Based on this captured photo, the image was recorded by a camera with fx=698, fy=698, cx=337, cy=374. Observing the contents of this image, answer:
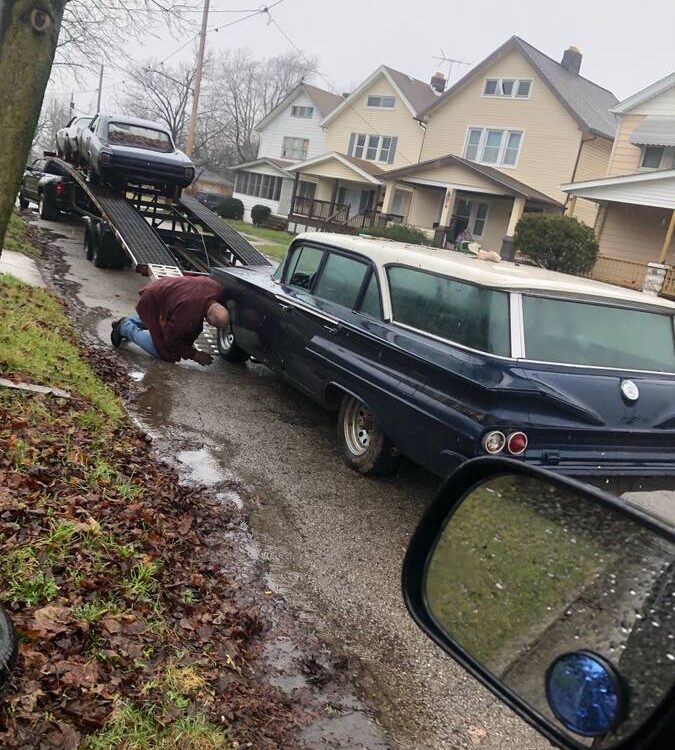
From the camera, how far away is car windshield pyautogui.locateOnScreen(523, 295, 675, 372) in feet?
15.2

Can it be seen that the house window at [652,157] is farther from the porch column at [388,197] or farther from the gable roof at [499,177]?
the porch column at [388,197]

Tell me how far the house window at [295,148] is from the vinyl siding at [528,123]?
14.6 m

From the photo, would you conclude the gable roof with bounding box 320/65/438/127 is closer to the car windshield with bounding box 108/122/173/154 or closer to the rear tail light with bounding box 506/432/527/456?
the car windshield with bounding box 108/122/173/154

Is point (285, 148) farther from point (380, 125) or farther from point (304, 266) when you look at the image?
point (304, 266)

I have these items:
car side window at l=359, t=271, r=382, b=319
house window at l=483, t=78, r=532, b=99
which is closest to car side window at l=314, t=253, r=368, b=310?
car side window at l=359, t=271, r=382, b=319

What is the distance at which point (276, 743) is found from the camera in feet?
8.96

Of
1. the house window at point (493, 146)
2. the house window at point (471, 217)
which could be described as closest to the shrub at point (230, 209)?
the house window at point (471, 217)

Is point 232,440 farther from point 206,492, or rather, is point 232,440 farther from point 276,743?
point 276,743

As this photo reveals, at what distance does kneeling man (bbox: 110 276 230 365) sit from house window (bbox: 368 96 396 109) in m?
31.9

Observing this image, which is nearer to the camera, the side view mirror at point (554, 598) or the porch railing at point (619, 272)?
the side view mirror at point (554, 598)

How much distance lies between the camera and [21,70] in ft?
14.8

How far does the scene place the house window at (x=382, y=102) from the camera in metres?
36.4

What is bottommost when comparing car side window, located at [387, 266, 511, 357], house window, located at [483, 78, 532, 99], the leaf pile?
the leaf pile

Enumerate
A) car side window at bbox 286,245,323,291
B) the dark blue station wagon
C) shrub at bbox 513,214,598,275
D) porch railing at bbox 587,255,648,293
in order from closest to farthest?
the dark blue station wagon → car side window at bbox 286,245,323,291 → shrub at bbox 513,214,598,275 → porch railing at bbox 587,255,648,293
